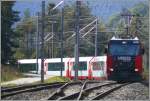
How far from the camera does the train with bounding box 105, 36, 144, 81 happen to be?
85.7 ft

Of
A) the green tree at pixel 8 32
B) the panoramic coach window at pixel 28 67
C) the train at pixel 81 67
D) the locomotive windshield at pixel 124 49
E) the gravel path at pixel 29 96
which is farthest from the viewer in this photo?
the panoramic coach window at pixel 28 67

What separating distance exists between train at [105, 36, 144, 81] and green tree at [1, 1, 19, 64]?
10930 millimetres

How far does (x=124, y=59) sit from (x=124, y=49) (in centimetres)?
85

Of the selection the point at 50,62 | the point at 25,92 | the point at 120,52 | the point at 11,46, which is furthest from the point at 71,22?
the point at 25,92

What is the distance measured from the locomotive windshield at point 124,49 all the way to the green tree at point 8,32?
10.8 meters

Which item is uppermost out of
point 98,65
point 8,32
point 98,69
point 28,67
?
point 8,32

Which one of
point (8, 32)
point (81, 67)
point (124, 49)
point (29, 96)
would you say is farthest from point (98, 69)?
point (29, 96)

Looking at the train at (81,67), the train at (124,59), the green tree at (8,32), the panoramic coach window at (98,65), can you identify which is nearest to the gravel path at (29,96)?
the train at (124,59)

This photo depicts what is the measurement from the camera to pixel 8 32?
38906 mm

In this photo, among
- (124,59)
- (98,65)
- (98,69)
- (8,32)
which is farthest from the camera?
(8,32)

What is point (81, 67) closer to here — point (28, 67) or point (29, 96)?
point (28, 67)

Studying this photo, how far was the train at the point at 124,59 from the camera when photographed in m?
26.1

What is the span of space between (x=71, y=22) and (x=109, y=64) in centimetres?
2052

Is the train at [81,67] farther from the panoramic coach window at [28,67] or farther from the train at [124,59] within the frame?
the train at [124,59]
